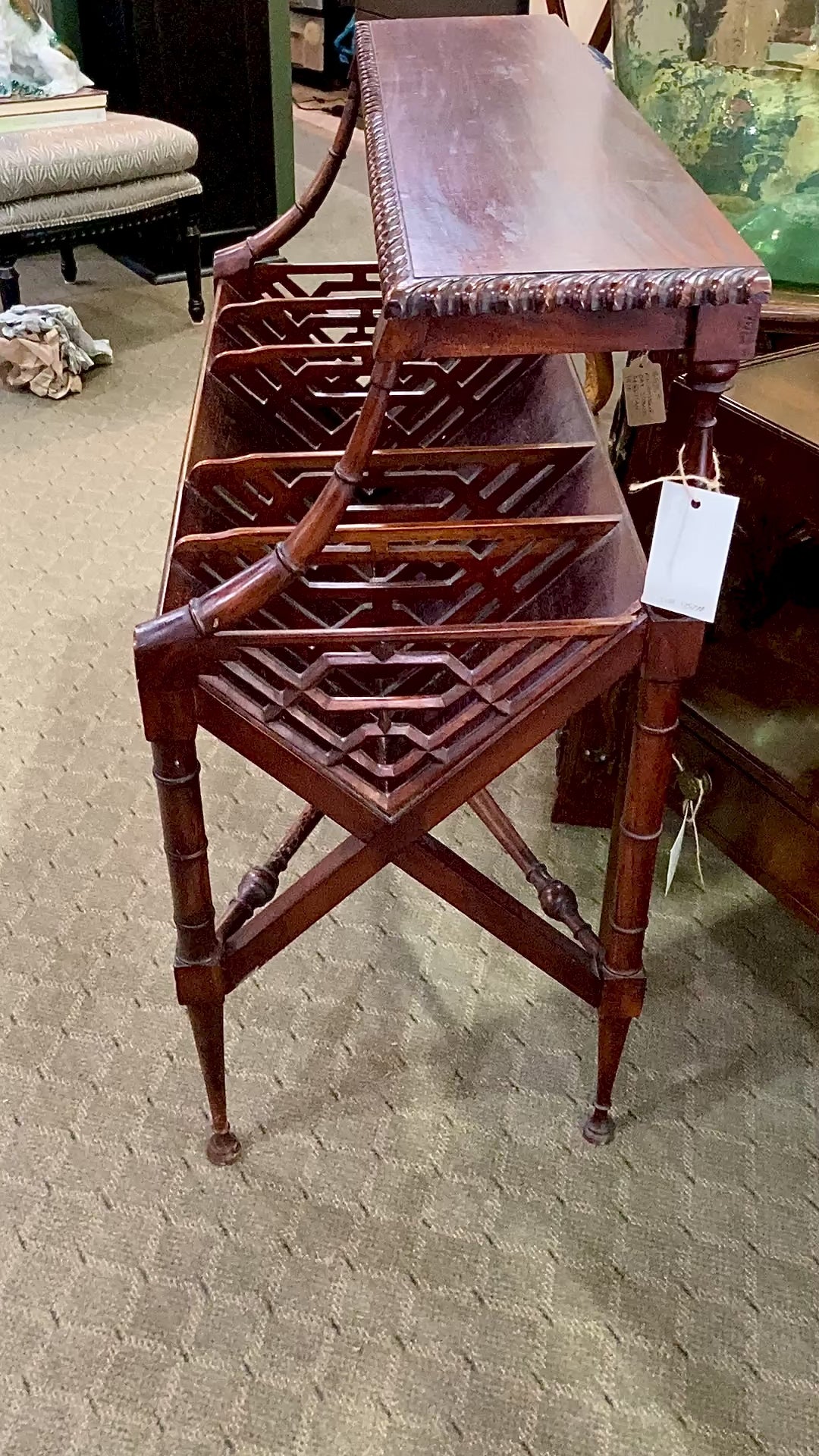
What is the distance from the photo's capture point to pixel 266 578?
0.70 m

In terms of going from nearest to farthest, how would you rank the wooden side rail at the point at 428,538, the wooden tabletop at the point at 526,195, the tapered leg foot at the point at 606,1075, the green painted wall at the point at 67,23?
1. the wooden tabletop at the point at 526,195
2. the wooden side rail at the point at 428,538
3. the tapered leg foot at the point at 606,1075
4. the green painted wall at the point at 67,23

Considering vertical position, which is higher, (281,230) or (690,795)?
(281,230)

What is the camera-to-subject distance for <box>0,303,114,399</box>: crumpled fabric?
236cm

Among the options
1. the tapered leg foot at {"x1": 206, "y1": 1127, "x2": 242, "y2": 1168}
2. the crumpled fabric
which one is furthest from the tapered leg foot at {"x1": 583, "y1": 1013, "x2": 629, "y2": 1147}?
the crumpled fabric

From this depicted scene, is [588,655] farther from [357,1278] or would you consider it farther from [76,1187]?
[76,1187]

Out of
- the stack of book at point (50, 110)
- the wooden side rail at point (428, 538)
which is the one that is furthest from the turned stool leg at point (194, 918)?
the stack of book at point (50, 110)

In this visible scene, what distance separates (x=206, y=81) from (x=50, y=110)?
0.48m

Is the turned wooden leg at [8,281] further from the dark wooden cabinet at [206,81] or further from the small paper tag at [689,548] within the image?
the small paper tag at [689,548]

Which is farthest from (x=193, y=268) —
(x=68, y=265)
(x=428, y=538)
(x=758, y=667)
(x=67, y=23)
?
(x=428, y=538)

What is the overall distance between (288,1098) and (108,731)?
62cm

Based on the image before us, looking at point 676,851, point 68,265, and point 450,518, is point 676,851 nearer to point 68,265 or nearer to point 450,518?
point 450,518

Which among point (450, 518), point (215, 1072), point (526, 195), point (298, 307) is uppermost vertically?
point (526, 195)

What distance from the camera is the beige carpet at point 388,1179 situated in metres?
0.88

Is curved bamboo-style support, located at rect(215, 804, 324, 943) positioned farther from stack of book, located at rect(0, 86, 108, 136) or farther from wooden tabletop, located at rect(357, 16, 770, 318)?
stack of book, located at rect(0, 86, 108, 136)
